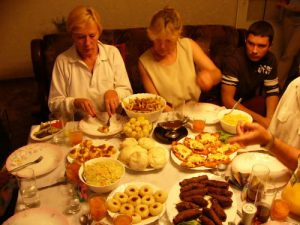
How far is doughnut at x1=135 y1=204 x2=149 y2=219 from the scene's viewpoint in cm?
129

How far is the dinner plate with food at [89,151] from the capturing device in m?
1.64

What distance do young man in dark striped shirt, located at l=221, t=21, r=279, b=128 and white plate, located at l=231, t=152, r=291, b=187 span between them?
1.05m

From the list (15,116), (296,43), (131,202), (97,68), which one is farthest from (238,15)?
(131,202)

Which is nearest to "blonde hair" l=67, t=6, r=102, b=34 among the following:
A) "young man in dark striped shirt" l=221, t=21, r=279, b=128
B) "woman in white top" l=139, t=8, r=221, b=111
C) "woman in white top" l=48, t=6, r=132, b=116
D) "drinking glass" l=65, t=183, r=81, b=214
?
"woman in white top" l=48, t=6, r=132, b=116

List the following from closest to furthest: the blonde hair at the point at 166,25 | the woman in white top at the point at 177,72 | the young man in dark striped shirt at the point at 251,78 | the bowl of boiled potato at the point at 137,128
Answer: the bowl of boiled potato at the point at 137,128
the blonde hair at the point at 166,25
the woman in white top at the point at 177,72
the young man in dark striped shirt at the point at 251,78

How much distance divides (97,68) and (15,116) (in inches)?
81.5

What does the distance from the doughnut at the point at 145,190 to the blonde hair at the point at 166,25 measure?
49.6 inches

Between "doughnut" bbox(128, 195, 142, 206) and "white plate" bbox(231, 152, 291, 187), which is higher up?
"white plate" bbox(231, 152, 291, 187)

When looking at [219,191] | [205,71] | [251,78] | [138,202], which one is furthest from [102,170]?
[251,78]

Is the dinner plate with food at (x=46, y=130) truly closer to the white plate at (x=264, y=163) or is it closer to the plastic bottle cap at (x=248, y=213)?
the white plate at (x=264, y=163)

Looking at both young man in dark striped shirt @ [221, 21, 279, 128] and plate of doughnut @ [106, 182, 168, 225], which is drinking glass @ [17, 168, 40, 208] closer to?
plate of doughnut @ [106, 182, 168, 225]

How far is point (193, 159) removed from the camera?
1627mm

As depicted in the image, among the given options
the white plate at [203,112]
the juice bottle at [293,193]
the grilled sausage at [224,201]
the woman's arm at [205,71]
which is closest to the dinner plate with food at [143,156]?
the grilled sausage at [224,201]

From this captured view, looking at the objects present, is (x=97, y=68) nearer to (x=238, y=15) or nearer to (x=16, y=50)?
(x=16, y=50)
